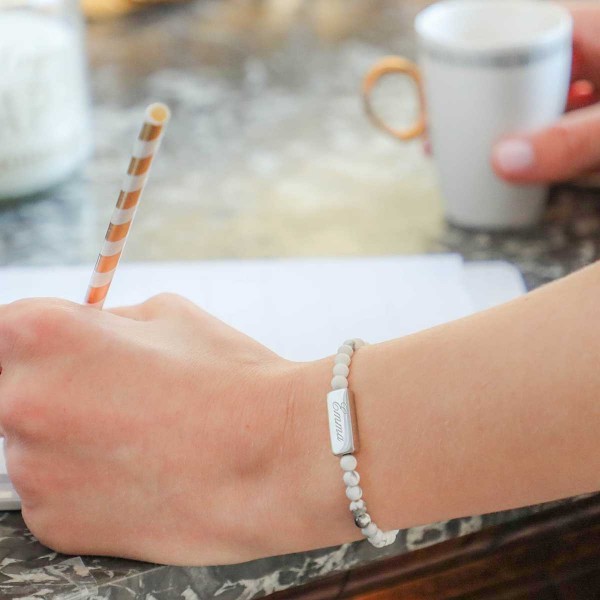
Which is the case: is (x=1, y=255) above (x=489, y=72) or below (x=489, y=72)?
below

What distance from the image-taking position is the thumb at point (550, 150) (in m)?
0.73

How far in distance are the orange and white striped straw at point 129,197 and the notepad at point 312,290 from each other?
0.12 m

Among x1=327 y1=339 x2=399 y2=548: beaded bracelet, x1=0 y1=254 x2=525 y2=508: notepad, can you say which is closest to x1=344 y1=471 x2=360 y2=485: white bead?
x1=327 y1=339 x2=399 y2=548: beaded bracelet

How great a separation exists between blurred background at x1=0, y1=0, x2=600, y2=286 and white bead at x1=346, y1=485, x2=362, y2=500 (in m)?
0.30

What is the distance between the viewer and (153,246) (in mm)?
763

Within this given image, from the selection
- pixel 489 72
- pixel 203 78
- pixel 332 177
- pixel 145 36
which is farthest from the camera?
pixel 145 36

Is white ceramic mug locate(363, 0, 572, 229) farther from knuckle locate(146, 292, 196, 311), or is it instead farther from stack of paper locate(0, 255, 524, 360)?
knuckle locate(146, 292, 196, 311)

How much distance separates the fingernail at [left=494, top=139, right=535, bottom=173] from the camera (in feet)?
2.39

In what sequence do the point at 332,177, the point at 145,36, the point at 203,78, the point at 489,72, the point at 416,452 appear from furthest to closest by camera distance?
the point at 145,36 < the point at 203,78 < the point at 332,177 < the point at 489,72 < the point at 416,452

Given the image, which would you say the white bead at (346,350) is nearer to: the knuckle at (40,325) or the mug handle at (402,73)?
the knuckle at (40,325)

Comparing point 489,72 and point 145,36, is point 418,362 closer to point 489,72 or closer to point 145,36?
point 489,72

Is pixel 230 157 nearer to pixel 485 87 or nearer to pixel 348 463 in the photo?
pixel 485 87

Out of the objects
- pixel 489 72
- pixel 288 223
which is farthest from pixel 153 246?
pixel 489 72

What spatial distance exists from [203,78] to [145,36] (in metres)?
0.15
